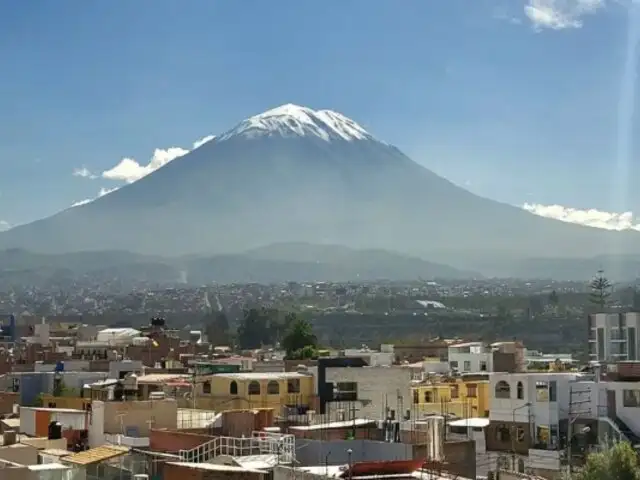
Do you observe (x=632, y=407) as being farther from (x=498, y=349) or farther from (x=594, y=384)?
(x=498, y=349)

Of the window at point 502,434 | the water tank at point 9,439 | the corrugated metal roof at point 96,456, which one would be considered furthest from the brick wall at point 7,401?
the corrugated metal roof at point 96,456

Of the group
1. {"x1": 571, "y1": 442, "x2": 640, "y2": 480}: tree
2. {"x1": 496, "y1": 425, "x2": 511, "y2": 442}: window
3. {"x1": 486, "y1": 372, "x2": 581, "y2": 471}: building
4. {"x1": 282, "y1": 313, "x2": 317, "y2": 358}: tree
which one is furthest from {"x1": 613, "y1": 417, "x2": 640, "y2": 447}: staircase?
{"x1": 282, "y1": 313, "x2": 317, "y2": 358}: tree

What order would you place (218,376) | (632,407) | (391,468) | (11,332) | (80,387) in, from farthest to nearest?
(11,332) → (80,387) → (218,376) → (632,407) → (391,468)

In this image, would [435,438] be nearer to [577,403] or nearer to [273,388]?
[577,403]

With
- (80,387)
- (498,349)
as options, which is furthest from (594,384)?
(498,349)

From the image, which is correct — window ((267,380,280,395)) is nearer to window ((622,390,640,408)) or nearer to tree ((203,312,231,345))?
window ((622,390,640,408))

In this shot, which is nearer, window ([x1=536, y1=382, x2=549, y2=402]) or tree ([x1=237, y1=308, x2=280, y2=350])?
window ([x1=536, y1=382, x2=549, y2=402])
